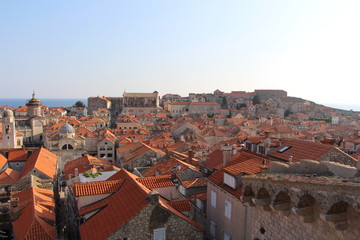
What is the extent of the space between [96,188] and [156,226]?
454 centimetres

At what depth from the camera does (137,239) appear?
10836 mm

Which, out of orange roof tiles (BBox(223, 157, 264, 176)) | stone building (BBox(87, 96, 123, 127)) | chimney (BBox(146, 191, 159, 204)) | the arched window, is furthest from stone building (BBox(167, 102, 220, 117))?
chimney (BBox(146, 191, 159, 204))

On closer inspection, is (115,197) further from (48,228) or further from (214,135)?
(214,135)

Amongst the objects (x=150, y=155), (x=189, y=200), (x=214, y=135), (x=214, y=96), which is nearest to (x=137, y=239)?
(x=189, y=200)

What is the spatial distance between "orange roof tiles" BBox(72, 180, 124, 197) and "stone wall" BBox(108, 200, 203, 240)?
3.77 m

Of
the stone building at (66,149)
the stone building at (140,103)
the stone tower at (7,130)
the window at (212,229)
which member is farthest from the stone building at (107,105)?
the window at (212,229)

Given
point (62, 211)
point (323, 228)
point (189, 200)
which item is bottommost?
point (62, 211)

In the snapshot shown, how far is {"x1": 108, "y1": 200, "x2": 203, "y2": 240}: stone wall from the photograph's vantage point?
35.3 feet

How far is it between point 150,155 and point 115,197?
16900mm

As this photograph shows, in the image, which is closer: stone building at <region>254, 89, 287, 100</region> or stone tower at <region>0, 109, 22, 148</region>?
stone tower at <region>0, 109, 22, 148</region>

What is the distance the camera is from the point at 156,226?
11.2 metres

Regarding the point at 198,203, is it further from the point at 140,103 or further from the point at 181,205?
the point at 140,103

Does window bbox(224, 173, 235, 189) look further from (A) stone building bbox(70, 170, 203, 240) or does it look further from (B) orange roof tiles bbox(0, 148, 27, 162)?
(B) orange roof tiles bbox(0, 148, 27, 162)

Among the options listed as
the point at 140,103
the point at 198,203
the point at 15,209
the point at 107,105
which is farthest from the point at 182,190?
the point at 107,105
